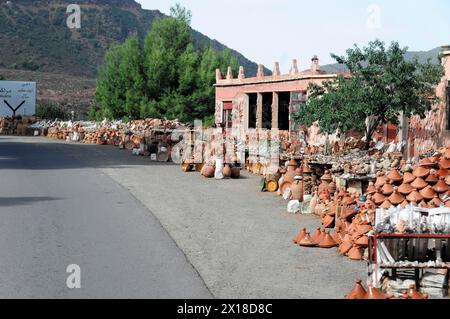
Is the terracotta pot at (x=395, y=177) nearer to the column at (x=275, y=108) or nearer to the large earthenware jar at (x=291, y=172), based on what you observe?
the large earthenware jar at (x=291, y=172)

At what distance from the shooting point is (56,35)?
361ft

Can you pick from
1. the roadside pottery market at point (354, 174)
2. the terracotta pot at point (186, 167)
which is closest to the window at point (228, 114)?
the roadside pottery market at point (354, 174)

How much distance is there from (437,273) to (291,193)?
7.39 meters

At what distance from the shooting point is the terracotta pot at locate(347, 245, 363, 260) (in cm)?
963

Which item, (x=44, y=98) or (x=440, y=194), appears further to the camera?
(x=44, y=98)

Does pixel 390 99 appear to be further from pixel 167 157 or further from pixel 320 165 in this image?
pixel 167 157

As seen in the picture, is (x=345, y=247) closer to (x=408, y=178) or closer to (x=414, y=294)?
(x=408, y=178)

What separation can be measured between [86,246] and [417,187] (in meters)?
5.12

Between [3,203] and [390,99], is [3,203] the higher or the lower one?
the lower one

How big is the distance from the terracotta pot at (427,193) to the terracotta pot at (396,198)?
0.31 metres

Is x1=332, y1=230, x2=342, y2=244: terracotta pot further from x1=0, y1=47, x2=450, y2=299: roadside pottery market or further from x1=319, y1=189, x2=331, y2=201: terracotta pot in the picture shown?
x1=319, y1=189, x2=331, y2=201: terracotta pot
